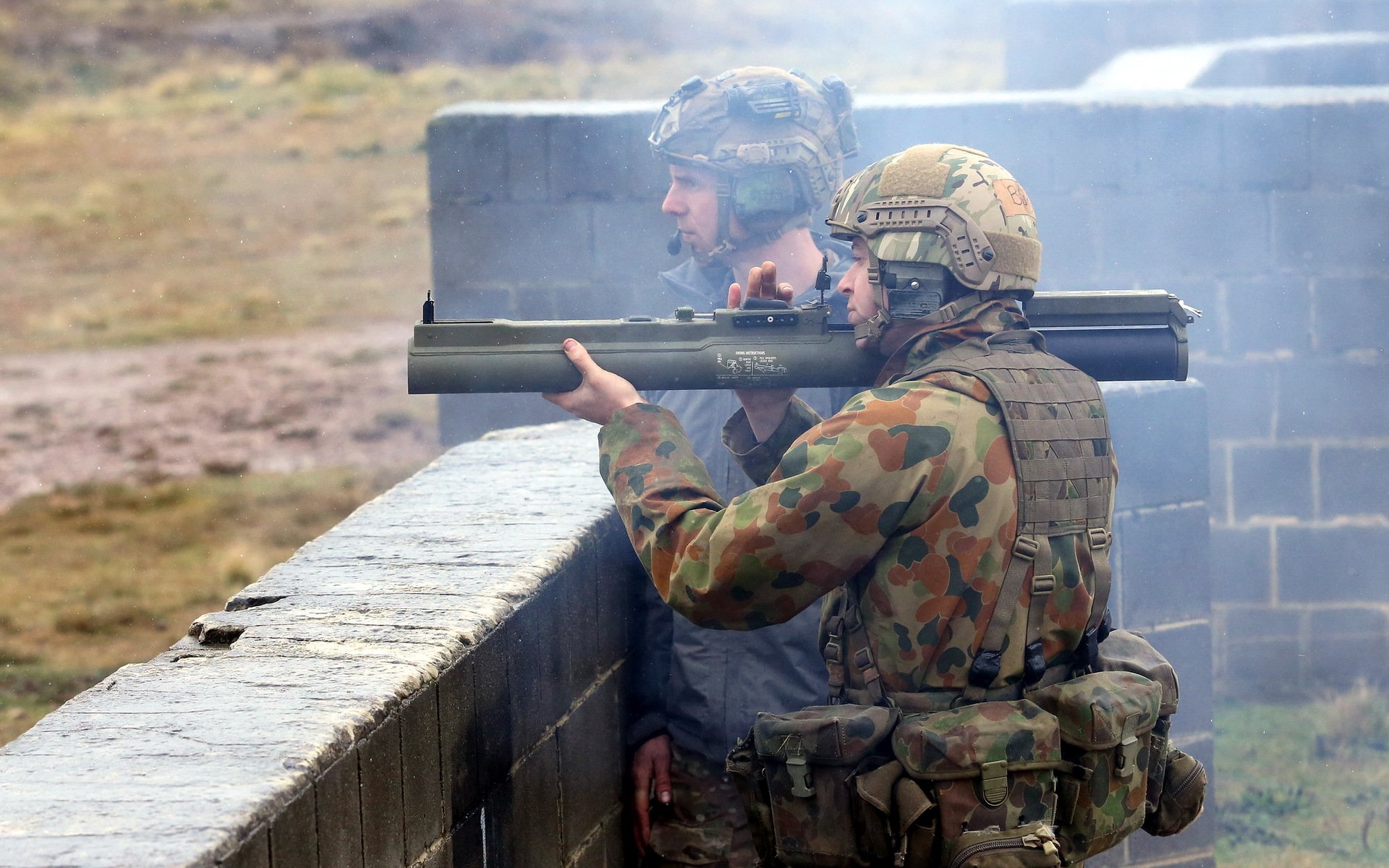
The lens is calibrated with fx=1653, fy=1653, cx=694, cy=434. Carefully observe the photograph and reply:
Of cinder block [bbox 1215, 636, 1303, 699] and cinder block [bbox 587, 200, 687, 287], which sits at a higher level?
cinder block [bbox 587, 200, 687, 287]

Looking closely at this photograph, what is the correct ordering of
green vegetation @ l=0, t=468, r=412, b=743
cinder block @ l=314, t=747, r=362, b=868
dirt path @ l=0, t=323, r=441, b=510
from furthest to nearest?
dirt path @ l=0, t=323, r=441, b=510, green vegetation @ l=0, t=468, r=412, b=743, cinder block @ l=314, t=747, r=362, b=868

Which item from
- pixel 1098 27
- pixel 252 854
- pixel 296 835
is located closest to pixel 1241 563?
pixel 296 835

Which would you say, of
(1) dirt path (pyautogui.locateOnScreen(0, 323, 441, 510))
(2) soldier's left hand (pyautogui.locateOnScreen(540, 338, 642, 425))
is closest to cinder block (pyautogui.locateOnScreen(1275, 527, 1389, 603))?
(2) soldier's left hand (pyautogui.locateOnScreen(540, 338, 642, 425))

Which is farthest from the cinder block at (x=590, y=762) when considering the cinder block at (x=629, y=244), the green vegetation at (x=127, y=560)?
the green vegetation at (x=127, y=560)

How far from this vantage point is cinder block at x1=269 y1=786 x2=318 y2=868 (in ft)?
6.41

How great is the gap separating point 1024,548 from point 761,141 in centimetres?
165

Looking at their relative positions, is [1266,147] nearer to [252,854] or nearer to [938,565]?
[938,565]

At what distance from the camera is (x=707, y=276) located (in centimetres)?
389

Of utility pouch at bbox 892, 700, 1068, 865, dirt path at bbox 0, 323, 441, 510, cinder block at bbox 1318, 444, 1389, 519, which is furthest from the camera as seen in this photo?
dirt path at bbox 0, 323, 441, 510

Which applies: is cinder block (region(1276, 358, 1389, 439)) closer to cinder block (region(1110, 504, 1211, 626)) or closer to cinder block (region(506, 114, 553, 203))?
cinder block (region(1110, 504, 1211, 626))

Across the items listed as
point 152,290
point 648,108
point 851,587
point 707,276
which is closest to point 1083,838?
point 851,587

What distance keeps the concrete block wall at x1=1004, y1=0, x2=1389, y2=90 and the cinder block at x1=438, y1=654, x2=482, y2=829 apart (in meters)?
10.2

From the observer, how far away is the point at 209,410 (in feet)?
50.8

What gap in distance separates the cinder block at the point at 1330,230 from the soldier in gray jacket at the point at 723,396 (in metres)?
2.93
